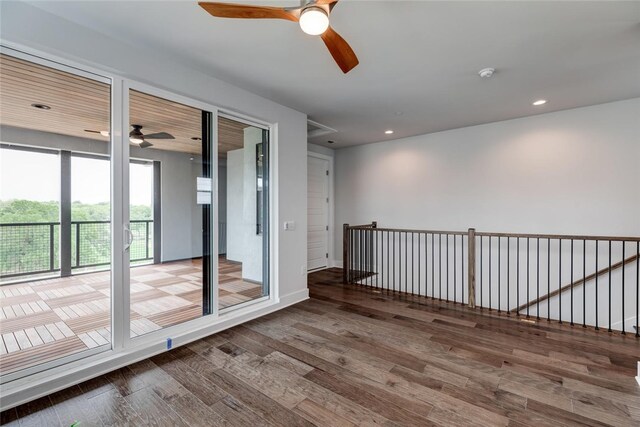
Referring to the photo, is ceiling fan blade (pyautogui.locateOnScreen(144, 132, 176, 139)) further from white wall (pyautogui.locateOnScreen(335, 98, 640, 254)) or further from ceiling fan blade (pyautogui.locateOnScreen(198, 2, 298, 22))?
white wall (pyautogui.locateOnScreen(335, 98, 640, 254))

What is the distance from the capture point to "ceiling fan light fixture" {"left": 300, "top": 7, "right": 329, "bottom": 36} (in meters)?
1.52

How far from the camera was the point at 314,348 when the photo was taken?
2.65 meters

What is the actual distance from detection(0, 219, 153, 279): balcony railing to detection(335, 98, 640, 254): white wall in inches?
179

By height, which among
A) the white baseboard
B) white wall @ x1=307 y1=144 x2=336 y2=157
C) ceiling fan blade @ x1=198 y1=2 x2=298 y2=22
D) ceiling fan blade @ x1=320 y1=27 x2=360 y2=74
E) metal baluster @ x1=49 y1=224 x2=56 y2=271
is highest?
white wall @ x1=307 y1=144 x2=336 y2=157

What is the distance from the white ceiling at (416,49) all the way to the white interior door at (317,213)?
2.26 meters

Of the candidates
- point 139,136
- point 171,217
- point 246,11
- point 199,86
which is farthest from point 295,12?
point 171,217

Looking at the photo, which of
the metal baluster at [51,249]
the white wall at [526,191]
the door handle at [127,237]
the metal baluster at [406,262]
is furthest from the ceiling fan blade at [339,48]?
the metal baluster at [406,262]

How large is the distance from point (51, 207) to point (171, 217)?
3.18ft

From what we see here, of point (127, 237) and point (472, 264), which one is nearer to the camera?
point (127, 237)

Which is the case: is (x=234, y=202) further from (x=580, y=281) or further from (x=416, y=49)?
(x=580, y=281)

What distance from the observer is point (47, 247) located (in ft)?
7.60

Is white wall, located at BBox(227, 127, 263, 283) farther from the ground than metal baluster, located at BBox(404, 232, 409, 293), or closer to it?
farther from the ground

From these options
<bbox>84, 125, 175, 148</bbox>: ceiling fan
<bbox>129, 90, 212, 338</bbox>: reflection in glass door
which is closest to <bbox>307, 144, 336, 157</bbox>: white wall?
<bbox>129, 90, 212, 338</bbox>: reflection in glass door

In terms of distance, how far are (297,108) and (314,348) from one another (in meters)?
3.05
